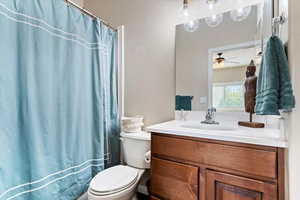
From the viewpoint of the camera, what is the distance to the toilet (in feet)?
3.94

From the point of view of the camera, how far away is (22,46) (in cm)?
109

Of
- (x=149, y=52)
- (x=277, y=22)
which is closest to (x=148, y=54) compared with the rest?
(x=149, y=52)

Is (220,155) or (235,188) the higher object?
(220,155)

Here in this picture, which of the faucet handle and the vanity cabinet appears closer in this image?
the vanity cabinet

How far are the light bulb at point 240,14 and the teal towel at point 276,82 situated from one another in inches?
27.4

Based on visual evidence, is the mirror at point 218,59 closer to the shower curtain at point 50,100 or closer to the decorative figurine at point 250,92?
the decorative figurine at point 250,92

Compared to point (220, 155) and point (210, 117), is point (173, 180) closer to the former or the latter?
point (220, 155)

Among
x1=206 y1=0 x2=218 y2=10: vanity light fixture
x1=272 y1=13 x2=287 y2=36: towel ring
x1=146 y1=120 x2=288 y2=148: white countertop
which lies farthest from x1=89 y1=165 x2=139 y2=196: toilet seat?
x1=206 y1=0 x2=218 y2=10: vanity light fixture

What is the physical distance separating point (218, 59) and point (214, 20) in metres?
0.37

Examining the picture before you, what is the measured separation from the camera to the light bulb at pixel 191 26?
1.57 metres

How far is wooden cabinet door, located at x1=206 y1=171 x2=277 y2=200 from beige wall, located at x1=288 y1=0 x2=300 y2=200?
107 mm

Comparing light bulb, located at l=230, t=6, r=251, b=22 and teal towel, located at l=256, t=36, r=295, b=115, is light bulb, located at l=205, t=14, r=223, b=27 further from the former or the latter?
teal towel, located at l=256, t=36, r=295, b=115

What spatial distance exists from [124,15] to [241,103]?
173 cm

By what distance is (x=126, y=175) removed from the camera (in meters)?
1.42
